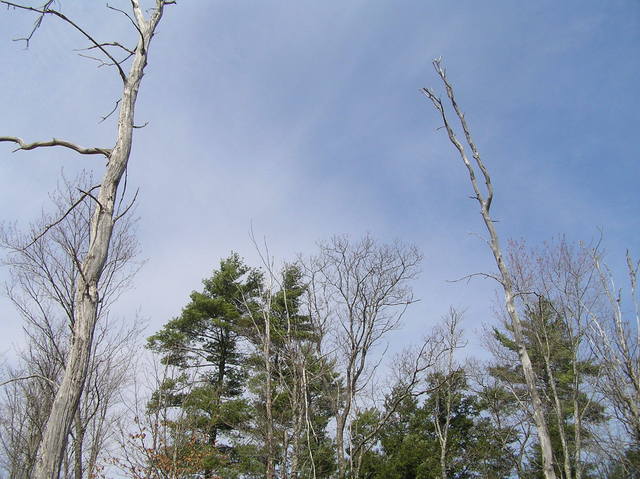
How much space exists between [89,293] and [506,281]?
5.04 metres

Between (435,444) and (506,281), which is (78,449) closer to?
(506,281)

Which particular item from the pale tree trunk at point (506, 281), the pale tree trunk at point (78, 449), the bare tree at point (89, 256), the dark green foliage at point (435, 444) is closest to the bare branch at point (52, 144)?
the bare tree at point (89, 256)

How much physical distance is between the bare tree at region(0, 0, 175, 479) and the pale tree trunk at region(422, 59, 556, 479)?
4.61 metres

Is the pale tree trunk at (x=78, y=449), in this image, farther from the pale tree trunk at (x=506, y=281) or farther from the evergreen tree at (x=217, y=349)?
the pale tree trunk at (x=506, y=281)

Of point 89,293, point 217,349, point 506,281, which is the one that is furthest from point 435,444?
point 89,293

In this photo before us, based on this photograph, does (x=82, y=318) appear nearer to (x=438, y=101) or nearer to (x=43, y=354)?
(x=438, y=101)

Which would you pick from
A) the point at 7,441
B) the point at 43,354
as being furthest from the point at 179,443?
the point at 7,441

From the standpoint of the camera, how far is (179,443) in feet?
35.2

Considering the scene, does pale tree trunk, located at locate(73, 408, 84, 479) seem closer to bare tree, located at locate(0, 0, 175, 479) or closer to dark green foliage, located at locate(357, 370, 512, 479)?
bare tree, located at locate(0, 0, 175, 479)

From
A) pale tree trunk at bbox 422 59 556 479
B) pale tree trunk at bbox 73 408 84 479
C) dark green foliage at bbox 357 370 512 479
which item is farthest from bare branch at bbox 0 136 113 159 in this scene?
dark green foliage at bbox 357 370 512 479

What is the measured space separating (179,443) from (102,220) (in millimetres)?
8946

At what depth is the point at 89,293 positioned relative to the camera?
11.4 ft

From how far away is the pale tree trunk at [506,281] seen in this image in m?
4.96

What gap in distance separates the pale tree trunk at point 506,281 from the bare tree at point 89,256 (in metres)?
4.61
